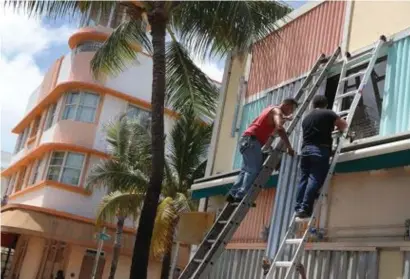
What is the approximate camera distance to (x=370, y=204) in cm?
727

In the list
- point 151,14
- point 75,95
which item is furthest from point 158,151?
point 75,95

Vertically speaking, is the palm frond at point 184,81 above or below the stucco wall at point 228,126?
above

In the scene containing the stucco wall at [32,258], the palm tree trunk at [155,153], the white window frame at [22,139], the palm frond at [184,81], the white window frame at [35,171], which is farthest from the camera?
the white window frame at [22,139]

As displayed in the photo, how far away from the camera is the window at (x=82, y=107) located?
82.7ft

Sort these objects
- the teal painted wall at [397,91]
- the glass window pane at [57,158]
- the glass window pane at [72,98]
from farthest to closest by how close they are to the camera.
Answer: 1. the glass window pane at [72,98]
2. the glass window pane at [57,158]
3. the teal painted wall at [397,91]

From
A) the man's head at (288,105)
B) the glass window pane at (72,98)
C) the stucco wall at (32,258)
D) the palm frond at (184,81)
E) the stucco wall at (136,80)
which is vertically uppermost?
the stucco wall at (136,80)

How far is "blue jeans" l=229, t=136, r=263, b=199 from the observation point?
21.5 feet

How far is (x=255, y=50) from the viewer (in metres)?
11.7

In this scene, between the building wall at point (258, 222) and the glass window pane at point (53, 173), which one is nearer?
the building wall at point (258, 222)

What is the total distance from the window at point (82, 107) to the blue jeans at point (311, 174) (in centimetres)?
1976

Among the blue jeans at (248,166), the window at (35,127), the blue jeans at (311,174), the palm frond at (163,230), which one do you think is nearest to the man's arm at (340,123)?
the blue jeans at (311,174)

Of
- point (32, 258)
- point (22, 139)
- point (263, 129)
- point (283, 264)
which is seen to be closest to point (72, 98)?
point (32, 258)

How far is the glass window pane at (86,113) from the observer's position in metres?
25.2

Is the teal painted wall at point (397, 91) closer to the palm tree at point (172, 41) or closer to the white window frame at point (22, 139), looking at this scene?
the palm tree at point (172, 41)
